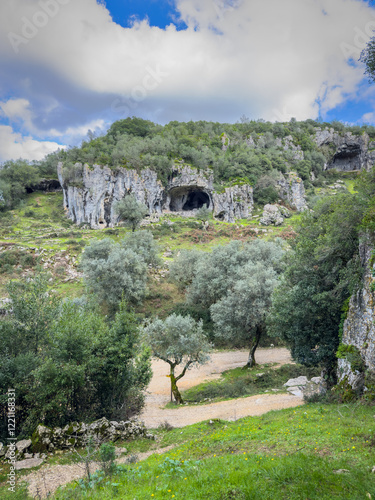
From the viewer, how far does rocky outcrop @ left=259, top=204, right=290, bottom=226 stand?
6075cm

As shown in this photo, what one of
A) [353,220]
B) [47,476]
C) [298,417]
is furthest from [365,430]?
[47,476]

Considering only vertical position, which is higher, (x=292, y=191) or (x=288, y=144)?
(x=288, y=144)

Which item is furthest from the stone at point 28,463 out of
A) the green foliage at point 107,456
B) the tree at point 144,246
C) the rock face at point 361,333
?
the tree at point 144,246

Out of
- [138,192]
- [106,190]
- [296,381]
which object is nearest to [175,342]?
[296,381]

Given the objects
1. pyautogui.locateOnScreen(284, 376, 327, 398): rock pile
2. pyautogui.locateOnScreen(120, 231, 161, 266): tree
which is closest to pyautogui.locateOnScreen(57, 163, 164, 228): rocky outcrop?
pyautogui.locateOnScreen(120, 231, 161, 266): tree

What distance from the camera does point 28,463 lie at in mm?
9414

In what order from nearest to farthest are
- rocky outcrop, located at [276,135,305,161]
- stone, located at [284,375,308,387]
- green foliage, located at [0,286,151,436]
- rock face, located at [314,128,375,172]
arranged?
green foliage, located at [0,286,151,436]
stone, located at [284,375,308,387]
rock face, located at [314,128,375,172]
rocky outcrop, located at [276,135,305,161]

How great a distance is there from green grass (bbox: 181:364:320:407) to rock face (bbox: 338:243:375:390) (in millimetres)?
5966

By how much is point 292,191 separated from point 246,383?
227 ft

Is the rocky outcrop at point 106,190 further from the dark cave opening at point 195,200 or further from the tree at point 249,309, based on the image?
the tree at point 249,309

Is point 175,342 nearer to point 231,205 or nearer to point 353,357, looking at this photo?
point 353,357

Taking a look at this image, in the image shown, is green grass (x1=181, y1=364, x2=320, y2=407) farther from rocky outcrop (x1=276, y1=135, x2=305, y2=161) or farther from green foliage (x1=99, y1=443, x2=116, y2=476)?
rocky outcrop (x1=276, y1=135, x2=305, y2=161)

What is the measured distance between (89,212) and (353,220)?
6106 centimetres

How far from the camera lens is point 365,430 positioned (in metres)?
7.41
